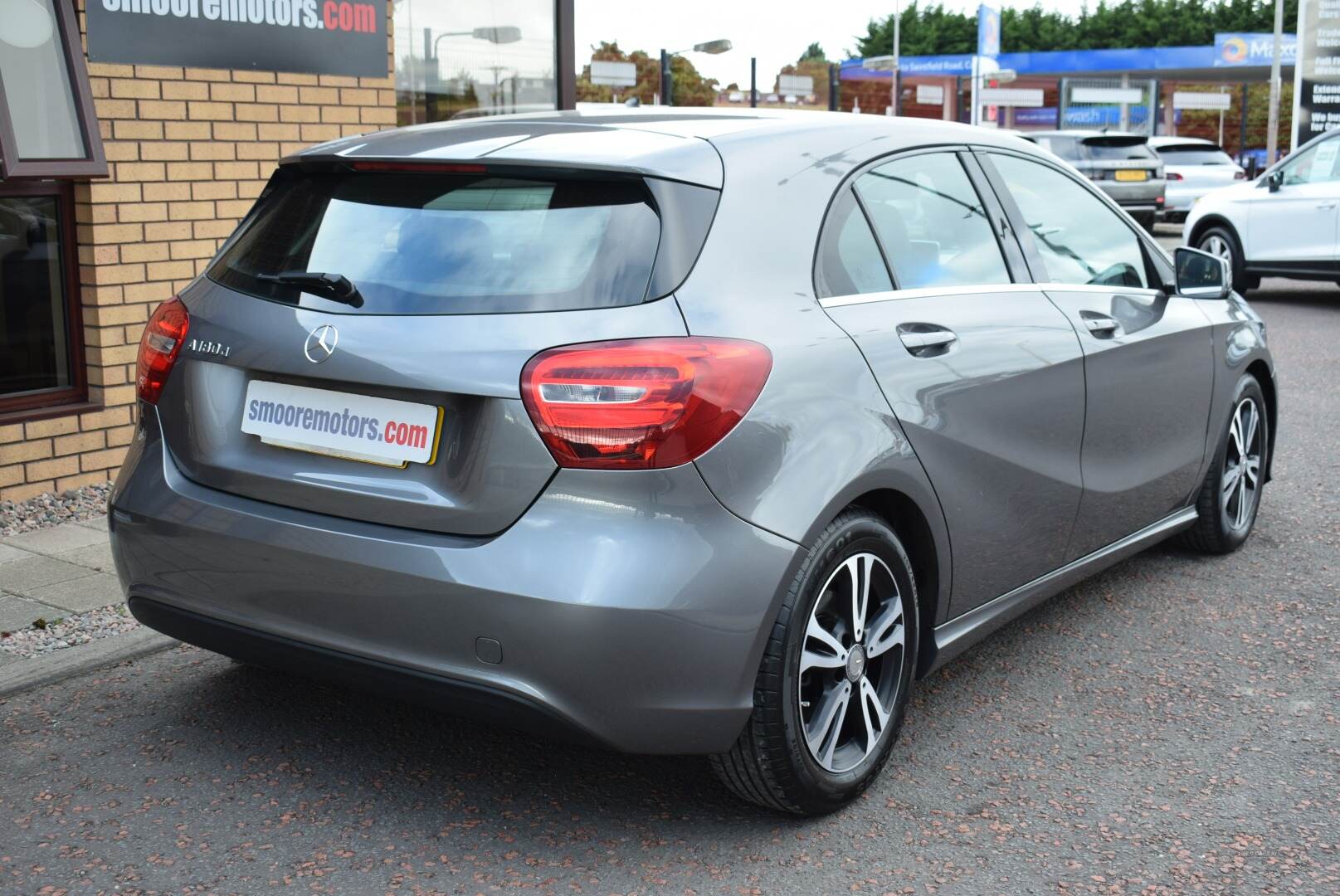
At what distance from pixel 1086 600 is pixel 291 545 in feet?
9.88

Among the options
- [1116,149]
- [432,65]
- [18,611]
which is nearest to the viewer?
[18,611]

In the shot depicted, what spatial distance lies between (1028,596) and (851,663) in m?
1.01

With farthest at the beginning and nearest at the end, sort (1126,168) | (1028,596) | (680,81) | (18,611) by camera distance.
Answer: (680,81) < (1126,168) < (18,611) < (1028,596)

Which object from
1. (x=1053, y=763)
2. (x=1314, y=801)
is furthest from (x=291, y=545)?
(x=1314, y=801)

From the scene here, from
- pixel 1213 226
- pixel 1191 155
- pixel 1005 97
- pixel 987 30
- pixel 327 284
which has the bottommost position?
pixel 1213 226

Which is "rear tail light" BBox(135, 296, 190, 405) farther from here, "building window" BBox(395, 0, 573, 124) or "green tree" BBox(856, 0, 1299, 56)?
"green tree" BBox(856, 0, 1299, 56)

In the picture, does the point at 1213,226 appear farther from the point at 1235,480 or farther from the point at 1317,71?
the point at 1235,480

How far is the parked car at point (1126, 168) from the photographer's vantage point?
79.4ft

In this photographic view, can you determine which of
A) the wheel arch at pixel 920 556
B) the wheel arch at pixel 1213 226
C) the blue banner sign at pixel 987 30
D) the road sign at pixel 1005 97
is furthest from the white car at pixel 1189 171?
the wheel arch at pixel 920 556

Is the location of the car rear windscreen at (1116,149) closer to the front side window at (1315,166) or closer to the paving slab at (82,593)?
the front side window at (1315,166)

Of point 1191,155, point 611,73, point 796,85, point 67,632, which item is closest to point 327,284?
point 67,632

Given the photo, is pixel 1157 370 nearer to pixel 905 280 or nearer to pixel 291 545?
pixel 905 280

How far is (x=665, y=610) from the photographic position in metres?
2.94

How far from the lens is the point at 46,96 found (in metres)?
6.22
